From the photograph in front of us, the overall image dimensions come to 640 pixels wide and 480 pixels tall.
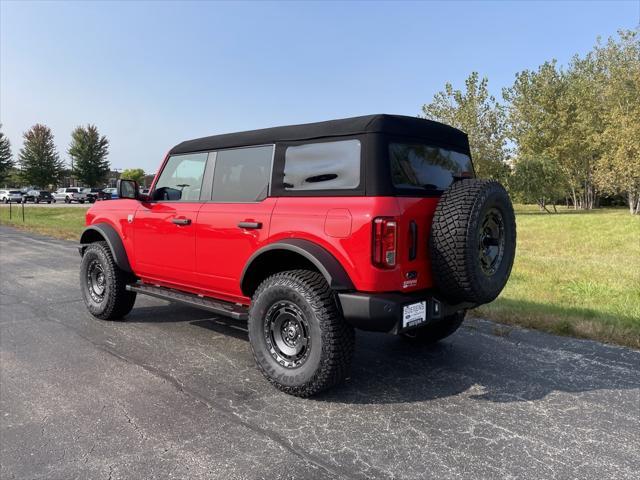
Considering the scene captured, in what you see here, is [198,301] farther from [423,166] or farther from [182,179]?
[423,166]

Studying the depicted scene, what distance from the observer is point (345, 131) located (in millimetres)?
3340

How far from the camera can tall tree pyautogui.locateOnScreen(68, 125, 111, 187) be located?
6059cm

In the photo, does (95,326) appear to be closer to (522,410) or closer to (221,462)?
(221,462)

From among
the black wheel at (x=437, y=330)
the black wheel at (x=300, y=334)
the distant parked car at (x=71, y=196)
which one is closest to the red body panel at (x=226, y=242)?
the black wheel at (x=300, y=334)

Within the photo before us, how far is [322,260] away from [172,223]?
1.97 metres

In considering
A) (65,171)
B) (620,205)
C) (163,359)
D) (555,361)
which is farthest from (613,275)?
(65,171)

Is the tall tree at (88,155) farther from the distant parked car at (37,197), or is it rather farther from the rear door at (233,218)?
the rear door at (233,218)

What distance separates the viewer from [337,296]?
3.18 meters

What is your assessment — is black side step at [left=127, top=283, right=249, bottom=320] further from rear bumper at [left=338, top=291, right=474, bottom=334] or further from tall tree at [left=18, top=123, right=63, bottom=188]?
tall tree at [left=18, top=123, right=63, bottom=188]

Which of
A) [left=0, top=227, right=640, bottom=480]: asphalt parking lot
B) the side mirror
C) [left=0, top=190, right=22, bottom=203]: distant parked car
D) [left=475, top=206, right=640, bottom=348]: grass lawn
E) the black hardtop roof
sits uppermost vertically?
[left=0, top=190, right=22, bottom=203]: distant parked car

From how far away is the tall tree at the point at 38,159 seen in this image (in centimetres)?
5912

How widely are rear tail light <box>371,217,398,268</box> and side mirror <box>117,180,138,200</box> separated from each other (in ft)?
10.1

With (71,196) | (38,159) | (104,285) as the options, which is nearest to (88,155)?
(38,159)

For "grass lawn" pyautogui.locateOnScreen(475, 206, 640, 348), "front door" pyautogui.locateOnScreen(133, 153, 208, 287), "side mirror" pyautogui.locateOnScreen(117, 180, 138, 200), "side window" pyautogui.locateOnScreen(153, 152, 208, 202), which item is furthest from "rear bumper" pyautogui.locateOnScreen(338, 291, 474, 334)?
"side mirror" pyautogui.locateOnScreen(117, 180, 138, 200)
